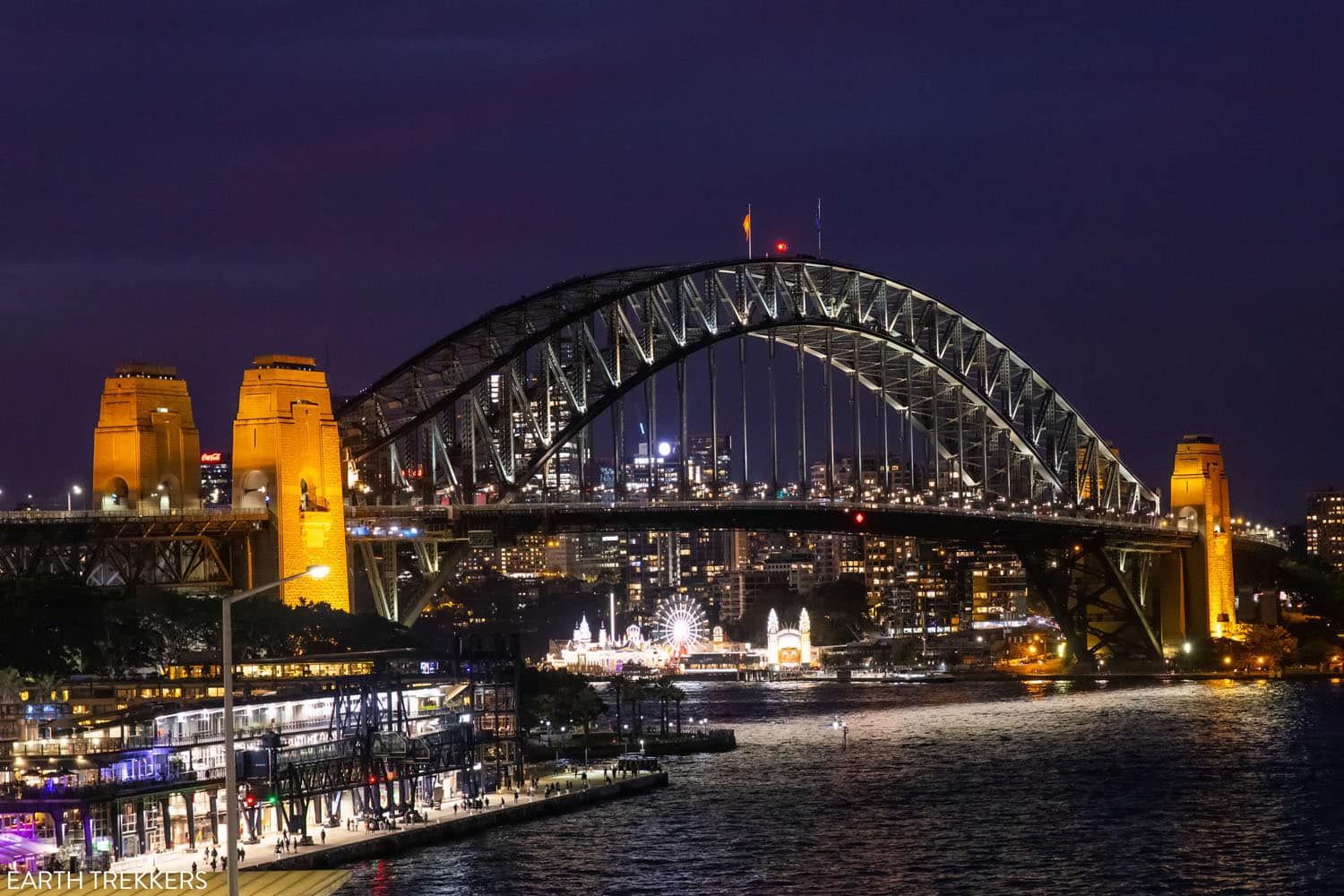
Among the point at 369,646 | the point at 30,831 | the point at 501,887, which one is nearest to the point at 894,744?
the point at 369,646

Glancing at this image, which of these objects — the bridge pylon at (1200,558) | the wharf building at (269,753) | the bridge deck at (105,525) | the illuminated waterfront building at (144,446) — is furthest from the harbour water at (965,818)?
the bridge pylon at (1200,558)

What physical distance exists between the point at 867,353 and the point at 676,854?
77941 mm

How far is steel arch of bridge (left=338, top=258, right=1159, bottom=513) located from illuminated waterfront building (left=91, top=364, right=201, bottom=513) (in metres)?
12.6

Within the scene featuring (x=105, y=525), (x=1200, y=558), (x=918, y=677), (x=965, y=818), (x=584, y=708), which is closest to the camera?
(x=965, y=818)

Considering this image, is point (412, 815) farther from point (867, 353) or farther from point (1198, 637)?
point (1198, 637)

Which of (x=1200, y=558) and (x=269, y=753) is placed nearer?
(x=269, y=753)

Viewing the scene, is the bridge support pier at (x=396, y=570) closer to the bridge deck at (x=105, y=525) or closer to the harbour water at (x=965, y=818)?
the bridge deck at (x=105, y=525)

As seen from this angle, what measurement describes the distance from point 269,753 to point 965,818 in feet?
76.5

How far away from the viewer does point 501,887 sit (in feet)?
194

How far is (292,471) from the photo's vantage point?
305ft

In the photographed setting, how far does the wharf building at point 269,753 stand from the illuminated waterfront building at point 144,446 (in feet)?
47.2

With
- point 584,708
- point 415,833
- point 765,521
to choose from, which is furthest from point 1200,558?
point 415,833

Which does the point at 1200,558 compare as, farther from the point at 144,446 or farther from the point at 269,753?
the point at 269,753

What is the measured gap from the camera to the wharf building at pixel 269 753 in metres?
57.9
